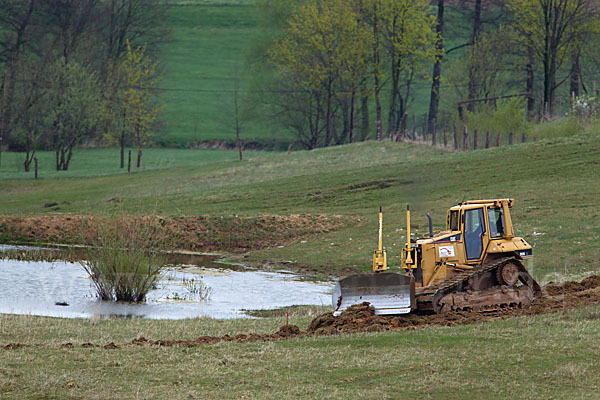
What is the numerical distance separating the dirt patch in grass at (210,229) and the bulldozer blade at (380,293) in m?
17.2

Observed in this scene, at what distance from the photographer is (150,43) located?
101 meters

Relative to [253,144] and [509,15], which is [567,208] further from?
[253,144]

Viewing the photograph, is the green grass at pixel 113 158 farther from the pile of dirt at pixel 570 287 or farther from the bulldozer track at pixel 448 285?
the bulldozer track at pixel 448 285

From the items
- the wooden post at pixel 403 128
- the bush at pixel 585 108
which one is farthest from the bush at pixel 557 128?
the wooden post at pixel 403 128

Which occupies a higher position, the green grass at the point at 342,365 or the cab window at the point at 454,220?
the cab window at the point at 454,220

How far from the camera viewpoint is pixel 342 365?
12.3 meters

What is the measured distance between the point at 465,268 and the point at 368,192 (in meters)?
25.2

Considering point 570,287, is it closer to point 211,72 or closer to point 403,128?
point 403,128

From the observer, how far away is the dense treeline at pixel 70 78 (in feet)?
230

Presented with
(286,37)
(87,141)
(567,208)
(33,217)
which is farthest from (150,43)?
(567,208)

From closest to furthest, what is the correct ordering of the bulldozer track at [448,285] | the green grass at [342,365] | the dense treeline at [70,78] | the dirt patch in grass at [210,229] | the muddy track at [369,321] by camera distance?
the green grass at [342,365] < the muddy track at [369,321] < the bulldozer track at [448,285] < the dirt patch in grass at [210,229] < the dense treeline at [70,78]

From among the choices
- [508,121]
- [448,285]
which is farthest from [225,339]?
[508,121]

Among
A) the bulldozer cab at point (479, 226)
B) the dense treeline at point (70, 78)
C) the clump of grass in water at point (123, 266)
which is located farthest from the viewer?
the dense treeline at point (70, 78)

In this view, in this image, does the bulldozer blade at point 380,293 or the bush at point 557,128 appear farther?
the bush at point 557,128
